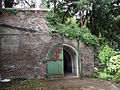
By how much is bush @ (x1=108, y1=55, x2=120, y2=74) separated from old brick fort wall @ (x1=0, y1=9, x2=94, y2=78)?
3.73 meters

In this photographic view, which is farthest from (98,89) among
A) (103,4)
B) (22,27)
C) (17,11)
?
(103,4)

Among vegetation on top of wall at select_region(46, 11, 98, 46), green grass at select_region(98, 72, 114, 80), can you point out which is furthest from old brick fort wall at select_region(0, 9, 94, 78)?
green grass at select_region(98, 72, 114, 80)

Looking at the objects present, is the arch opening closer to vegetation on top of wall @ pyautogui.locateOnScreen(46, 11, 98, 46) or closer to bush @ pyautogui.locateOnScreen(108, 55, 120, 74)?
vegetation on top of wall @ pyautogui.locateOnScreen(46, 11, 98, 46)

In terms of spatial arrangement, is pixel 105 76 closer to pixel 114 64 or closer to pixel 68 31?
pixel 114 64

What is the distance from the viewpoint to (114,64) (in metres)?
7.75

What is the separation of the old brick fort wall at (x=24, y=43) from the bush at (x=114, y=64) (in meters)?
3.73

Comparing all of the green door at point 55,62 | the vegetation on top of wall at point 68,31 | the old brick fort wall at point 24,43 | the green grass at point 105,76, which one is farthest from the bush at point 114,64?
the old brick fort wall at point 24,43

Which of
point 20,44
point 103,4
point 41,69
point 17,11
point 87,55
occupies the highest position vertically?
point 103,4

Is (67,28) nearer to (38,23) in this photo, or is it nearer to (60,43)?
(60,43)

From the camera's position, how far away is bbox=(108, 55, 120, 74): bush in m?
7.43

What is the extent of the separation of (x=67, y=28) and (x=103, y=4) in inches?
197

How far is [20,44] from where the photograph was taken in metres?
7.91

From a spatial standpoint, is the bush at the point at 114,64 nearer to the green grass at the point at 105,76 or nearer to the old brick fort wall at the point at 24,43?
the green grass at the point at 105,76

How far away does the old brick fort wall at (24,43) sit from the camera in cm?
773
